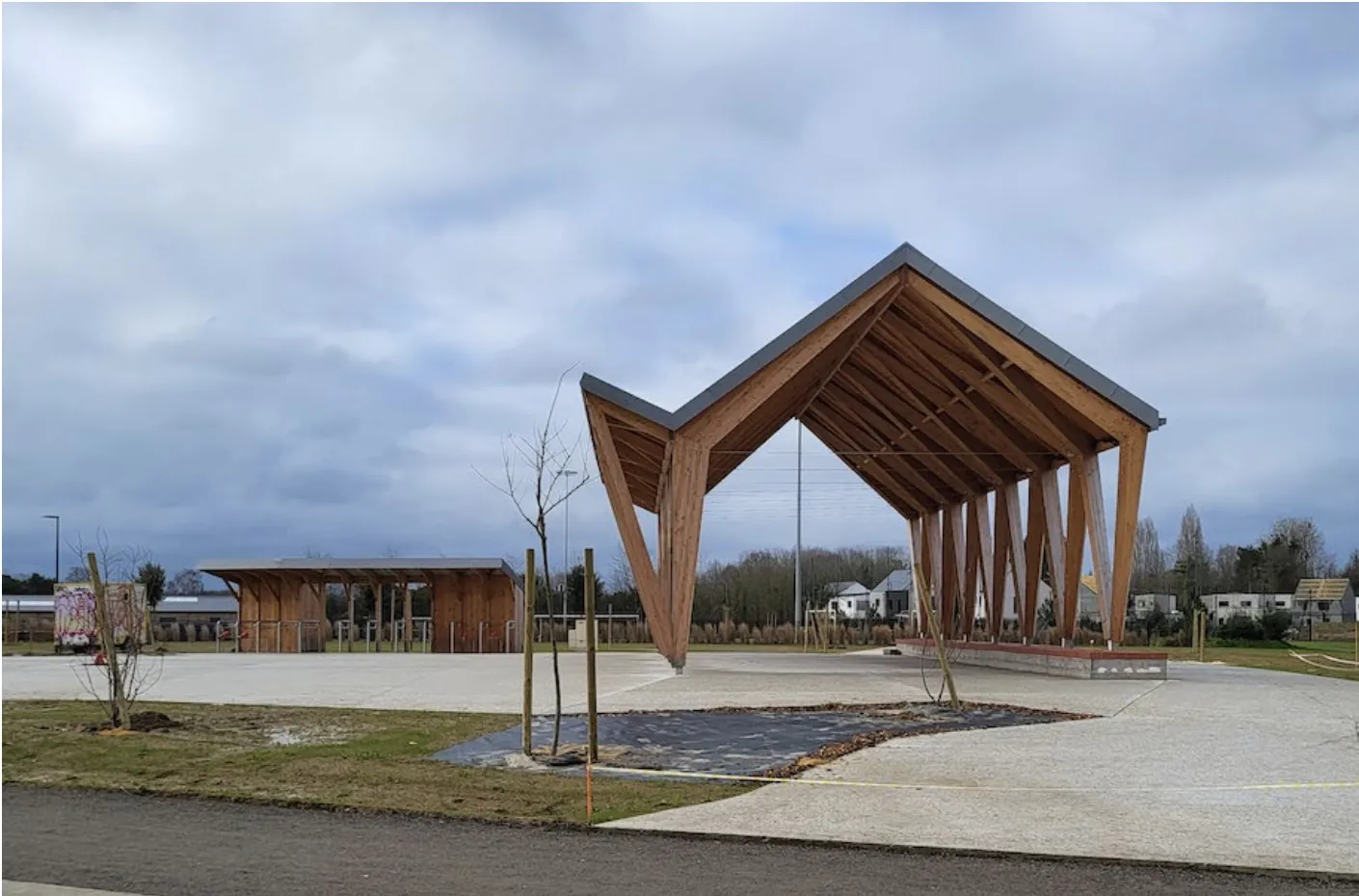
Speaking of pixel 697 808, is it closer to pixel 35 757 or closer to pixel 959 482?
pixel 35 757

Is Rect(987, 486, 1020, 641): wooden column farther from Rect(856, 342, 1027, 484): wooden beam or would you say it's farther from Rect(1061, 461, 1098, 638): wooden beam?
Rect(1061, 461, 1098, 638): wooden beam

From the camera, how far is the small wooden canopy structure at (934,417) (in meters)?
24.3

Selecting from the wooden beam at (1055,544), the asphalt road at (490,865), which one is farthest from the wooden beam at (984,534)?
the asphalt road at (490,865)

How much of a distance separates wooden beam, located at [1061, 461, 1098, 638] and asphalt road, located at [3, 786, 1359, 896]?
777 inches

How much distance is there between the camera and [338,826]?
8555mm

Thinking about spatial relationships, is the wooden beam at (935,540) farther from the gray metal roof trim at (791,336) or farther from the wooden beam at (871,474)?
the gray metal roof trim at (791,336)

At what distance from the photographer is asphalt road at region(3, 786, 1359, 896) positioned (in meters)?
6.87

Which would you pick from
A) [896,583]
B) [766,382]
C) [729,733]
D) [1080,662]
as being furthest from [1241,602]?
[729,733]

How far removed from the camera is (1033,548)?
29859 mm

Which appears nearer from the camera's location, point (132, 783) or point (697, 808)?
point (697, 808)

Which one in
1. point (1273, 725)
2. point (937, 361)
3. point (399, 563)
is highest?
point (937, 361)

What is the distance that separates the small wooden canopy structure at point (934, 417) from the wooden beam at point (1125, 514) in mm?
28

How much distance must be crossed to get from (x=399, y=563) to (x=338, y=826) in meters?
31.4

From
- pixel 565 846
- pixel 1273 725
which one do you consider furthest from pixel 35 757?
pixel 1273 725
